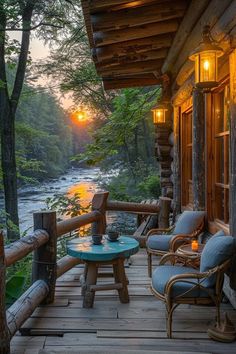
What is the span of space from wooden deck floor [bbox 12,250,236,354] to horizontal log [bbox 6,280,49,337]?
13 centimetres

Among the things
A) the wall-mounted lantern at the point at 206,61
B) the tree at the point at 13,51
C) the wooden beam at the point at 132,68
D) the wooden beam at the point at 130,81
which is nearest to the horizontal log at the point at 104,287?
the wall-mounted lantern at the point at 206,61

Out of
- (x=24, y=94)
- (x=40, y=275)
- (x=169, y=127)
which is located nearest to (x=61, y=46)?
(x=24, y=94)

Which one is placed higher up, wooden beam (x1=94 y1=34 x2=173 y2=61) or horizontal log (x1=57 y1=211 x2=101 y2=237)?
wooden beam (x1=94 y1=34 x2=173 y2=61)

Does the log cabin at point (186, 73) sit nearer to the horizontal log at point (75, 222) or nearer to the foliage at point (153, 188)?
the horizontal log at point (75, 222)

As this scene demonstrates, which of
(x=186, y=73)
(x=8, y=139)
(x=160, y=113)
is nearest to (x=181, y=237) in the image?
(x=186, y=73)

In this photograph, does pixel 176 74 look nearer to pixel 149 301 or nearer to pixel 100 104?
pixel 149 301

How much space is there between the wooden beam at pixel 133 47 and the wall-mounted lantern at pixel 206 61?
2.23 meters

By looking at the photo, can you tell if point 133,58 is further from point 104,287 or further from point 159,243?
point 104,287

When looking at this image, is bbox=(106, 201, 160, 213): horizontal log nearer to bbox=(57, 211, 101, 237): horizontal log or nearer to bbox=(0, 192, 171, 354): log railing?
bbox=(0, 192, 171, 354): log railing

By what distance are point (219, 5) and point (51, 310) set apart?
313 cm

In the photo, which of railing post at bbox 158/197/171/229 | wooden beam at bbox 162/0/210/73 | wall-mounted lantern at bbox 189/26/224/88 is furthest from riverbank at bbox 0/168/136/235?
wall-mounted lantern at bbox 189/26/224/88

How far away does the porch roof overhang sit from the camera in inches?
177

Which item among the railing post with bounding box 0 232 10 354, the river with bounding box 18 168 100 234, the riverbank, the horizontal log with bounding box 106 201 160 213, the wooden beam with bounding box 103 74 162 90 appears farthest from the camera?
the river with bounding box 18 168 100 234

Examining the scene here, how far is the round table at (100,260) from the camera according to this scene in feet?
11.7
